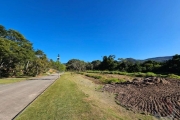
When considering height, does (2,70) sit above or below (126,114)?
above

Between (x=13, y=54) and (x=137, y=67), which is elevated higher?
(x=13, y=54)

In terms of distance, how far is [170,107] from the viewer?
650cm

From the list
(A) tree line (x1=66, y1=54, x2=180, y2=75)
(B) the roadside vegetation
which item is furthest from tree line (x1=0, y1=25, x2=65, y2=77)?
(A) tree line (x1=66, y1=54, x2=180, y2=75)

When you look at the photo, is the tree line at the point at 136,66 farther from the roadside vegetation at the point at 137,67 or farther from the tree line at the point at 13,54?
the tree line at the point at 13,54

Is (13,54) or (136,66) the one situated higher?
(13,54)

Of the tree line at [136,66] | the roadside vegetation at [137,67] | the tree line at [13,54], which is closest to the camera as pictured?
the tree line at [13,54]

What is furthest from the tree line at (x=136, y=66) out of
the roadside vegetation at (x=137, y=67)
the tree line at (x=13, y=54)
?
the tree line at (x=13, y=54)

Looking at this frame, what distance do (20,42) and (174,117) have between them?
31613 mm

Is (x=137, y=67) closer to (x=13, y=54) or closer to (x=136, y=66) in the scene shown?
(x=136, y=66)

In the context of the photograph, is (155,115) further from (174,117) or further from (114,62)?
(114,62)

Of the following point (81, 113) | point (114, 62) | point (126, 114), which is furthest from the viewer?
point (114, 62)

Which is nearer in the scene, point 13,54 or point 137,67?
point 13,54

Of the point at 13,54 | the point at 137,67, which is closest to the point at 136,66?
the point at 137,67

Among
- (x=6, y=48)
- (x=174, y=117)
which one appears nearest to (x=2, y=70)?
(x=6, y=48)
